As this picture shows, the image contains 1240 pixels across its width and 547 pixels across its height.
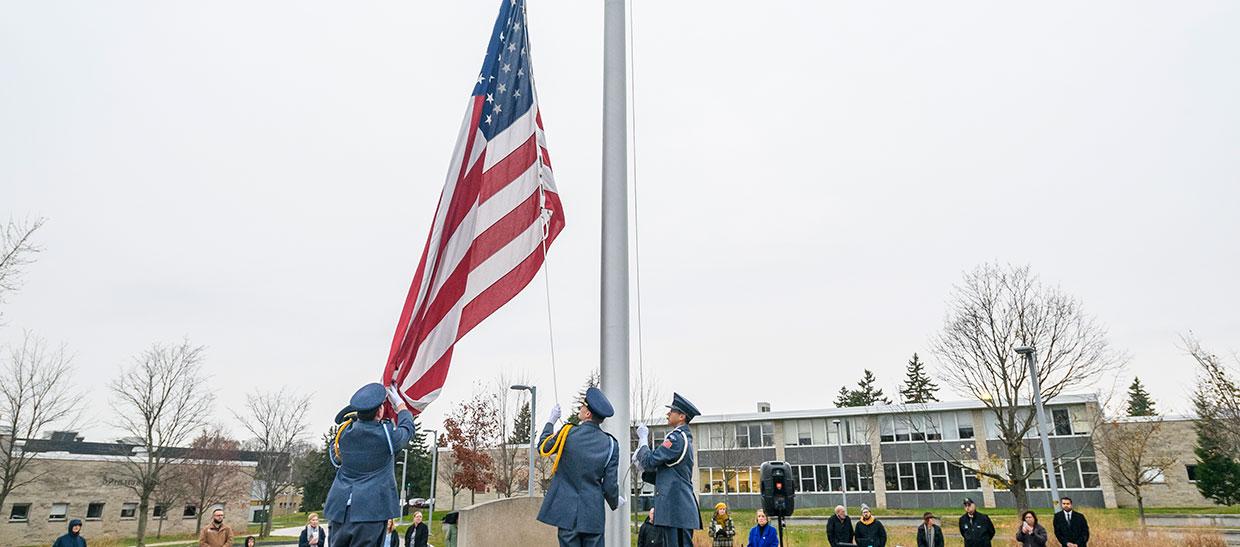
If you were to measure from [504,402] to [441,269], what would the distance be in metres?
36.6

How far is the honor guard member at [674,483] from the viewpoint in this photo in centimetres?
671

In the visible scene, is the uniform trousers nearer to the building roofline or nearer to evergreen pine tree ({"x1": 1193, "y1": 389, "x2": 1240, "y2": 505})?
the building roofline

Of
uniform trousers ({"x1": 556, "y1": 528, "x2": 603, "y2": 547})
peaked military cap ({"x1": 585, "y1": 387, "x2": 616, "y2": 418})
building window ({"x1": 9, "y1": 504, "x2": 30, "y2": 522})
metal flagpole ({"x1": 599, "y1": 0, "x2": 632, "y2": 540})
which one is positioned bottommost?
building window ({"x1": 9, "y1": 504, "x2": 30, "y2": 522})

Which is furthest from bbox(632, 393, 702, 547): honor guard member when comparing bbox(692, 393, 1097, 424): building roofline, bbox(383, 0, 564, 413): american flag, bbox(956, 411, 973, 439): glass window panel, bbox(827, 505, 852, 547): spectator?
bbox(956, 411, 973, 439): glass window panel

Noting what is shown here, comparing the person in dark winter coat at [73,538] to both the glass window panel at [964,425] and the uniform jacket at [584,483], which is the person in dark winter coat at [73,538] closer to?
the uniform jacket at [584,483]

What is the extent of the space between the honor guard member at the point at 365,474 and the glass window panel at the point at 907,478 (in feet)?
160

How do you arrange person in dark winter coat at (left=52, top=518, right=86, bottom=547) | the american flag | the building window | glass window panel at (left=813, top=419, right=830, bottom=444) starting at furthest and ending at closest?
1. glass window panel at (left=813, top=419, right=830, bottom=444)
2. the building window
3. person in dark winter coat at (left=52, top=518, right=86, bottom=547)
4. the american flag

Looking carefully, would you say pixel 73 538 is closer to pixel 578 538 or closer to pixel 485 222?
pixel 485 222

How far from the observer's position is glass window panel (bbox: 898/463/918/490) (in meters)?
48.7

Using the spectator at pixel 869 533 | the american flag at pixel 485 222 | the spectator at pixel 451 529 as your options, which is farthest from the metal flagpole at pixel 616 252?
the spectator at pixel 869 533

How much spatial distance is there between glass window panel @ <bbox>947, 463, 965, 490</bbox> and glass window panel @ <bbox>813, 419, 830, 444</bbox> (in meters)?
8.07

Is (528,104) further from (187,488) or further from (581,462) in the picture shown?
(187,488)

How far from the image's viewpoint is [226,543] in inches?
550

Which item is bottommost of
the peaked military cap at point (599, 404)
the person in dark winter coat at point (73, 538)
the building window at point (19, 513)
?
the building window at point (19, 513)
